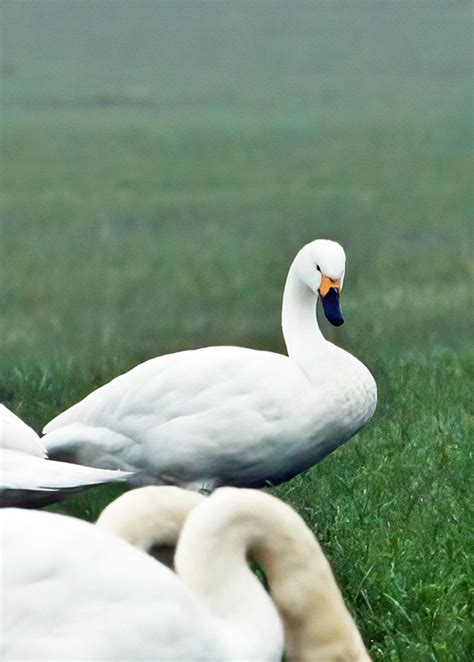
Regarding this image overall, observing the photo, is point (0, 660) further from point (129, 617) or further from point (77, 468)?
point (77, 468)

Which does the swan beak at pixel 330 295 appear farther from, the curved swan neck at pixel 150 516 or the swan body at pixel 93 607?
the swan body at pixel 93 607

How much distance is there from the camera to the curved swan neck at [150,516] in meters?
3.47

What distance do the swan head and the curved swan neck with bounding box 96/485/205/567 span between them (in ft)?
6.57

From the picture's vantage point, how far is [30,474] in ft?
13.7

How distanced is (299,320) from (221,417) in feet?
2.33

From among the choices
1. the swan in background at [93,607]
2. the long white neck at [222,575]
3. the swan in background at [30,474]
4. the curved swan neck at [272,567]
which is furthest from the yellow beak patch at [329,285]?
the swan in background at [93,607]

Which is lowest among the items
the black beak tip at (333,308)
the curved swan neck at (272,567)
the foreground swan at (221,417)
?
the foreground swan at (221,417)

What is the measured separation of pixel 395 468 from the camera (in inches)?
225

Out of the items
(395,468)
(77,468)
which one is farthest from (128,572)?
(395,468)

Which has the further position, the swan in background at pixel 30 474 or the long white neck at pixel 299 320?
the long white neck at pixel 299 320

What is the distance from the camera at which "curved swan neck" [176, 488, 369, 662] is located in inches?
130

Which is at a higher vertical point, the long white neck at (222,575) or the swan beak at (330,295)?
the long white neck at (222,575)

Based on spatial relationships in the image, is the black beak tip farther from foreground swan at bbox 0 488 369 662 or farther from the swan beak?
foreground swan at bbox 0 488 369 662

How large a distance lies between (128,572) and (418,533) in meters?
1.91
